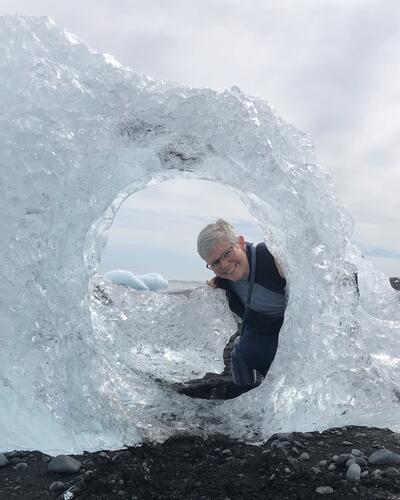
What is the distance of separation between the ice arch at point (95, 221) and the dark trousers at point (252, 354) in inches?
55.8

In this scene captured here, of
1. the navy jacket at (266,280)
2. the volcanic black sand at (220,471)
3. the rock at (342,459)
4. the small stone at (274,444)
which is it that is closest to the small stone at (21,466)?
the volcanic black sand at (220,471)

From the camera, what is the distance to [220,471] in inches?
138

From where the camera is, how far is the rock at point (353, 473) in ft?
10.7

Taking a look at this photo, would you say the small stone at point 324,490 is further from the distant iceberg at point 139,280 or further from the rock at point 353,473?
the distant iceberg at point 139,280

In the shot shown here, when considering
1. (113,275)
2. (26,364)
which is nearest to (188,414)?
(26,364)

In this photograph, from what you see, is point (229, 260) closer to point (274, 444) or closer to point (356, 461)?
point (274, 444)

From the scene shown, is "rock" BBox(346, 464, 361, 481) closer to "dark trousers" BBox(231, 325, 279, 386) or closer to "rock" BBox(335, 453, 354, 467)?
"rock" BBox(335, 453, 354, 467)

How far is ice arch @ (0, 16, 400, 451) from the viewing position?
3.56 metres

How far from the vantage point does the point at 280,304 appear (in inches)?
209

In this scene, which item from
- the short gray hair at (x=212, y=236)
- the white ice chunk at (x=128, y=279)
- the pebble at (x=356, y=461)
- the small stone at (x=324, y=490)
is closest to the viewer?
the small stone at (x=324, y=490)

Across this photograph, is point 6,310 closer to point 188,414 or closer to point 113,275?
point 188,414

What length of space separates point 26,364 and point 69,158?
4.15 feet

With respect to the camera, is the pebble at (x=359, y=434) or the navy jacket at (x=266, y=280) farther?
the navy jacket at (x=266, y=280)

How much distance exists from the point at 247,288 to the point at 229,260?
0.42 meters
